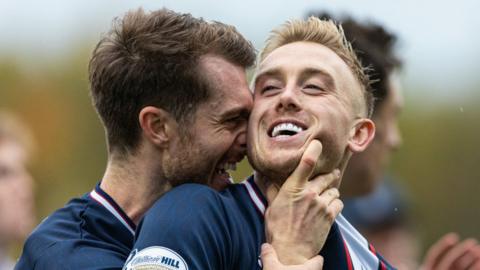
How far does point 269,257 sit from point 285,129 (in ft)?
1.83

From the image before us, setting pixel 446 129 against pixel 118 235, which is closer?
pixel 118 235

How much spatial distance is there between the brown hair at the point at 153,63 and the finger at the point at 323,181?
2.03 ft

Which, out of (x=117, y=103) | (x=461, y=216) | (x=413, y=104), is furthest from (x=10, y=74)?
(x=117, y=103)

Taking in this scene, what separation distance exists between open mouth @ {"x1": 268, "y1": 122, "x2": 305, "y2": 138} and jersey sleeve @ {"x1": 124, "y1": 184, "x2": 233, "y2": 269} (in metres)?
0.41

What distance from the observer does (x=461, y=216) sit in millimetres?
38312

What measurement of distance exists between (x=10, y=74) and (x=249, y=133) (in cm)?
4280

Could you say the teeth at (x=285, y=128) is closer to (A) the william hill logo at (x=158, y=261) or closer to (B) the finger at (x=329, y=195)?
(B) the finger at (x=329, y=195)

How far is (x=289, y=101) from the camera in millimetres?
5285

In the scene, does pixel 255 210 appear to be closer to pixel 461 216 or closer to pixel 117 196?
pixel 117 196

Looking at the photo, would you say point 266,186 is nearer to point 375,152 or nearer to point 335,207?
point 335,207

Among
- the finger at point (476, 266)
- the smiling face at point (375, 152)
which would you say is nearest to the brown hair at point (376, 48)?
the smiling face at point (375, 152)

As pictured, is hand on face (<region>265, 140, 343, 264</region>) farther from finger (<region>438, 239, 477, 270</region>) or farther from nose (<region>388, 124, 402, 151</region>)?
nose (<region>388, 124, 402, 151</region>)

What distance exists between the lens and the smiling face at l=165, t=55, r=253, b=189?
5.49 metres

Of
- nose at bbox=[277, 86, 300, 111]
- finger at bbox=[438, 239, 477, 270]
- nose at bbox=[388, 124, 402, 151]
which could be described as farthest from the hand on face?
nose at bbox=[388, 124, 402, 151]
